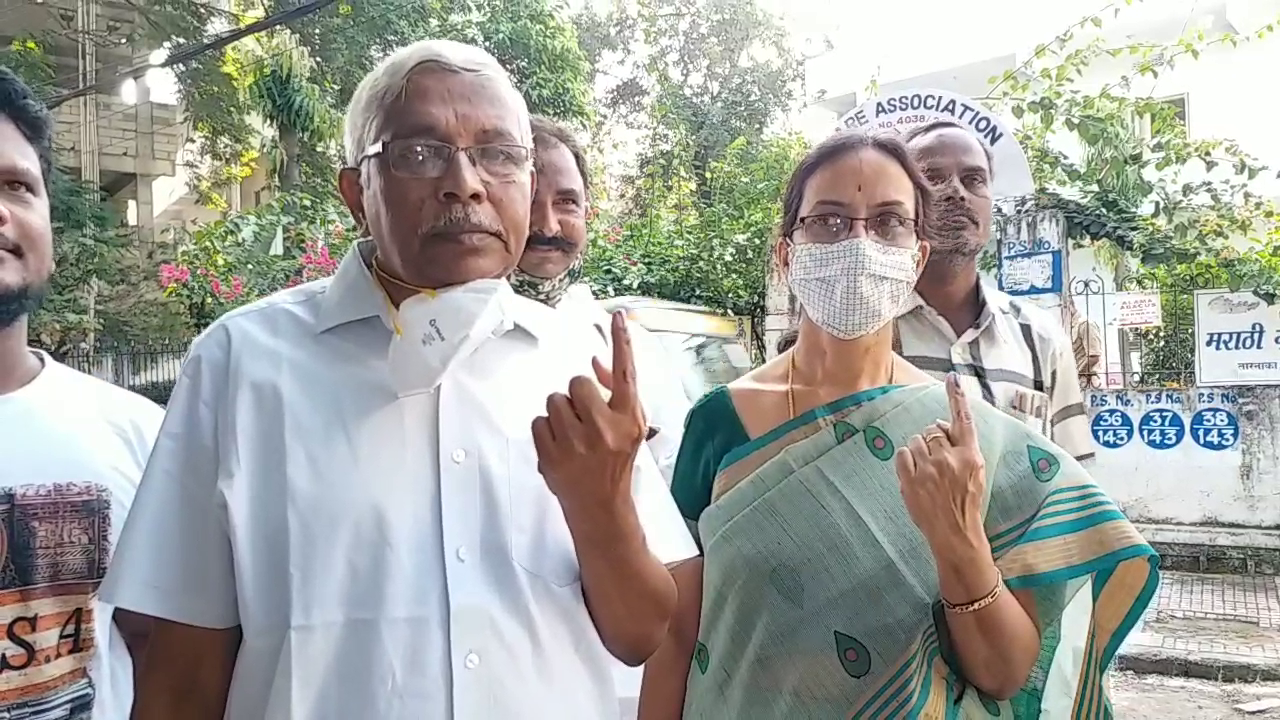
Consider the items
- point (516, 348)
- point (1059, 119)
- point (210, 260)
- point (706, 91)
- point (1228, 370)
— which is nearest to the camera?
point (516, 348)

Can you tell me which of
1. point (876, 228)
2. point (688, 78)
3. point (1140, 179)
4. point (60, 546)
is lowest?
point (60, 546)

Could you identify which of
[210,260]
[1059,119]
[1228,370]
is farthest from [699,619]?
[1228,370]

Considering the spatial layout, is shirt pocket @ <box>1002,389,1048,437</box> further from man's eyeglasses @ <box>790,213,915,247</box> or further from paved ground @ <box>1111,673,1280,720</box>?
paved ground @ <box>1111,673,1280,720</box>

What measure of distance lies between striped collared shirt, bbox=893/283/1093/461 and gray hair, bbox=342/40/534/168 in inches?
47.3

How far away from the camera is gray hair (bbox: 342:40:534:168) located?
1.31 m

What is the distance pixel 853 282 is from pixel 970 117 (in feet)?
4.50

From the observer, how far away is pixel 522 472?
51.0 inches

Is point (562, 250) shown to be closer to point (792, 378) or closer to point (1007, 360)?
point (792, 378)

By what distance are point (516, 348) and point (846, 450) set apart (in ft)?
1.94

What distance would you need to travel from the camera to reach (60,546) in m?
1.47

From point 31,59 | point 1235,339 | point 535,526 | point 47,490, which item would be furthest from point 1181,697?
point 31,59

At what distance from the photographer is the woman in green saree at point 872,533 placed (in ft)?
4.70

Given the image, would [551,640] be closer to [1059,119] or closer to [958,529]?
[958,529]

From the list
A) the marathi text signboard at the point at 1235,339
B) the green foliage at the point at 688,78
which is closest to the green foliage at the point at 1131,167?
the marathi text signboard at the point at 1235,339
